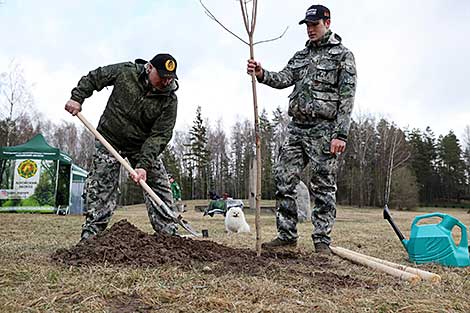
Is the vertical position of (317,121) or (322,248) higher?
(317,121)

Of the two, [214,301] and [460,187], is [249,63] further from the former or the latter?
[460,187]

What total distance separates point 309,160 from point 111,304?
9.14 feet

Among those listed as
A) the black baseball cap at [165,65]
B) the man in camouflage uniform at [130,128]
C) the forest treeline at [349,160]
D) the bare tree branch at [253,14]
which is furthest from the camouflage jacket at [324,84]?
the forest treeline at [349,160]

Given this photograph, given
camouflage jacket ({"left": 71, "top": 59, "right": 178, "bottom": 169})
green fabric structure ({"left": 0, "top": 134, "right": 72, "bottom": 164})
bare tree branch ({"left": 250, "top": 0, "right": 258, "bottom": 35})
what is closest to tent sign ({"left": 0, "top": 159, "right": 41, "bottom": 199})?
green fabric structure ({"left": 0, "top": 134, "right": 72, "bottom": 164})

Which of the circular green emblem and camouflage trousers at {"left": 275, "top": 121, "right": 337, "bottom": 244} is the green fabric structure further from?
camouflage trousers at {"left": 275, "top": 121, "right": 337, "bottom": 244}

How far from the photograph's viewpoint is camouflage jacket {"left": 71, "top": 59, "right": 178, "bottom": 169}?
160 inches

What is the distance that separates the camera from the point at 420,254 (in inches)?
147

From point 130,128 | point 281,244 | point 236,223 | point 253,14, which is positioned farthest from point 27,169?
point 253,14

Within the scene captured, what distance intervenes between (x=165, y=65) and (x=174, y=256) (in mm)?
1593

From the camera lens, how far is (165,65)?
3.68 meters

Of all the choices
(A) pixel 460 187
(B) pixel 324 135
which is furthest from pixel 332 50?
(A) pixel 460 187

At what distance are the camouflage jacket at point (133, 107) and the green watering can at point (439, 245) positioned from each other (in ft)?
8.18

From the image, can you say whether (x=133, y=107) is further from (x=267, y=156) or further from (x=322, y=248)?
(x=267, y=156)

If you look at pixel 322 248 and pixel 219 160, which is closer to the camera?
pixel 322 248
